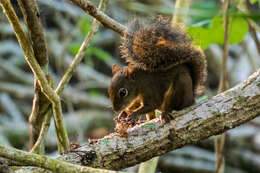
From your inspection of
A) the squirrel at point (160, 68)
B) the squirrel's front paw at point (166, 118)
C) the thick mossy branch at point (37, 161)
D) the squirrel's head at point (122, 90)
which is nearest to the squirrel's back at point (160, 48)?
the squirrel at point (160, 68)

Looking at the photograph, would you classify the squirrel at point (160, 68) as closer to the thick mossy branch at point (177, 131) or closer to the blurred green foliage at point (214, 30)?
the blurred green foliage at point (214, 30)

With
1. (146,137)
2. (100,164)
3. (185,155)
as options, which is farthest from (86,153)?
(185,155)

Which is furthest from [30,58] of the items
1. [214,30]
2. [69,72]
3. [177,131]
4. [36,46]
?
[214,30]

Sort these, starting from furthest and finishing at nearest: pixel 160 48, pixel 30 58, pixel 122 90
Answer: pixel 122 90, pixel 160 48, pixel 30 58

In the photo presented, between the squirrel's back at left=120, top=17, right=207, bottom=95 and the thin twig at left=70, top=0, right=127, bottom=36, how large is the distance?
8cm

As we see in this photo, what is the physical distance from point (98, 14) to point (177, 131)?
0.68 metres

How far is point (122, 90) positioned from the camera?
256cm

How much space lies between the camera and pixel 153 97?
7.98 ft

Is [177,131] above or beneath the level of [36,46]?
beneath

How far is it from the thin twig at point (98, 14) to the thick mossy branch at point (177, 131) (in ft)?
1.88

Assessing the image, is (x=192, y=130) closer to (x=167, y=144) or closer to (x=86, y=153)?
(x=167, y=144)

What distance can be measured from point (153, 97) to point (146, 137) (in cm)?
66

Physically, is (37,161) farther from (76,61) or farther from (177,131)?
(76,61)

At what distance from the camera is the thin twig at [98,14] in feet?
6.20
